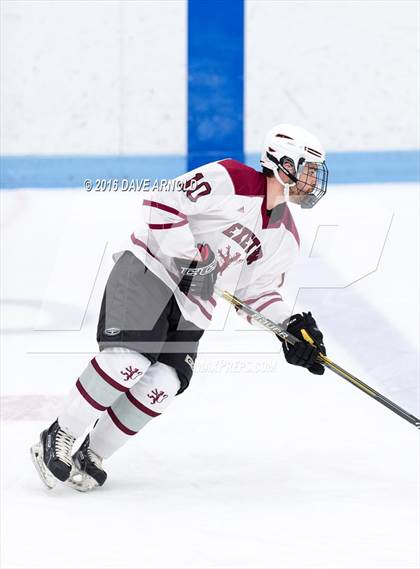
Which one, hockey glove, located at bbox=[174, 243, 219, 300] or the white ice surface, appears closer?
the white ice surface

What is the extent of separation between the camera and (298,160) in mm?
2609

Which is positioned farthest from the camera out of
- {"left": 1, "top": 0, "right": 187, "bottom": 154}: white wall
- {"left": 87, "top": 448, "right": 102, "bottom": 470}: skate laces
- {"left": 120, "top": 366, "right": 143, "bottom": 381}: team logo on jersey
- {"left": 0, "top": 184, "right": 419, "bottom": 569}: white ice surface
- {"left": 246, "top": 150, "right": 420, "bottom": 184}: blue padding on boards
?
{"left": 246, "top": 150, "right": 420, "bottom": 184}: blue padding on boards

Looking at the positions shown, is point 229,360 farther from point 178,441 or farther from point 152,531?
point 152,531

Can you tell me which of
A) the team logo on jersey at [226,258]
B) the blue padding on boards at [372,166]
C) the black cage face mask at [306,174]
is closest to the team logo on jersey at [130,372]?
the team logo on jersey at [226,258]

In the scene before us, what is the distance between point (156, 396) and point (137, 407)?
5 cm

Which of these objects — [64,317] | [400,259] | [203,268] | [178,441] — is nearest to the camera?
[203,268]

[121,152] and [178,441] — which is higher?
[178,441]

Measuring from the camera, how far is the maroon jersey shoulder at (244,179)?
2.61m

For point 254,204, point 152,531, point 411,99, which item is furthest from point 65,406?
point 411,99

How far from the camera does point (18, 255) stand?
4.39 meters

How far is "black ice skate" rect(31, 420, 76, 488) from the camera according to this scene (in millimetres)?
2523

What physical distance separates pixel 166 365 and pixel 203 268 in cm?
24

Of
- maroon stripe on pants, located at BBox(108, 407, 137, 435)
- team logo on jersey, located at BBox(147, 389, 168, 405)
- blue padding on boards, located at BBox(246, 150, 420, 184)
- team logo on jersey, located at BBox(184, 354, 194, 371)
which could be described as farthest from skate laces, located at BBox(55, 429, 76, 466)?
blue padding on boards, located at BBox(246, 150, 420, 184)

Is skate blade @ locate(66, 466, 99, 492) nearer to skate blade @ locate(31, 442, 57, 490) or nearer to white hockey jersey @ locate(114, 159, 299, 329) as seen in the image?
skate blade @ locate(31, 442, 57, 490)
